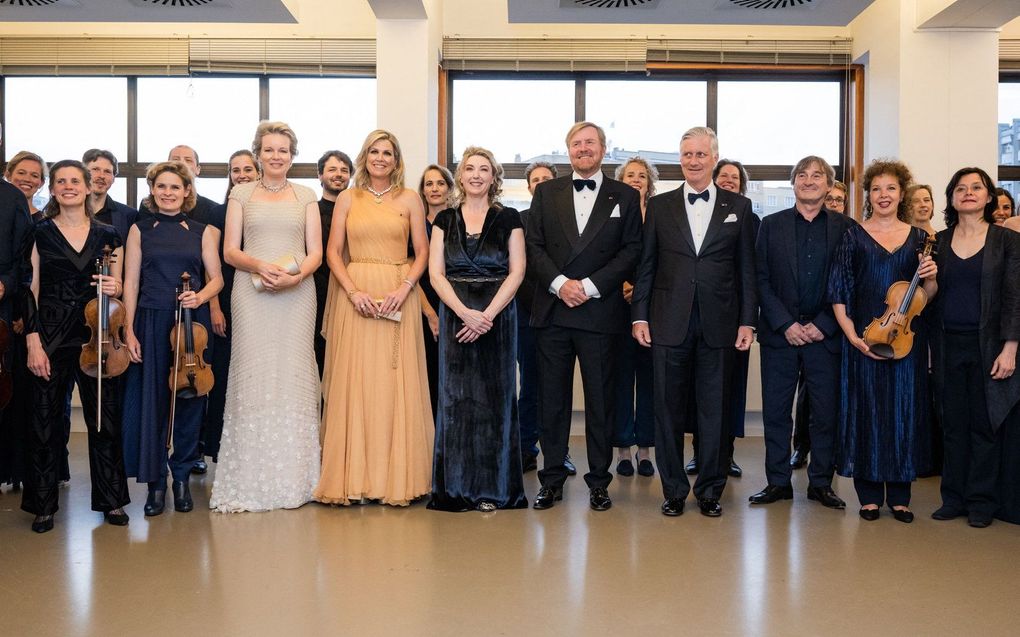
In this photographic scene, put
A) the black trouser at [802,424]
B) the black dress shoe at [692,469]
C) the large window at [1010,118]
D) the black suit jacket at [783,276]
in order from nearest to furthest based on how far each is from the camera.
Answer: the black suit jacket at [783,276] → the black dress shoe at [692,469] → the black trouser at [802,424] → the large window at [1010,118]

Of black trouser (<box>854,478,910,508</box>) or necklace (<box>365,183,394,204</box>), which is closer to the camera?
black trouser (<box>854,478,910,508</box>)

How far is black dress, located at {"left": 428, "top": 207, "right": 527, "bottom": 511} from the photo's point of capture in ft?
14.3

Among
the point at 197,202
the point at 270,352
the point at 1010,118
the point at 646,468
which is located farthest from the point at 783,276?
the point at 1010,118

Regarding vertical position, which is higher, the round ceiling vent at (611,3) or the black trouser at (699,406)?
the round ceiling vent at (611,3)

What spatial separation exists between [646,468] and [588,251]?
1599 millimetres

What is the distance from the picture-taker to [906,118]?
724 cm

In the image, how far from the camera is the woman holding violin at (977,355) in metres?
4.20

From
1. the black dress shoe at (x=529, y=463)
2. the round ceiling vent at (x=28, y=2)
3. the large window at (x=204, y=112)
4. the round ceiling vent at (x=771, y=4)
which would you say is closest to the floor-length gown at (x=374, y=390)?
the black dress shoe at (x=529, y=463)

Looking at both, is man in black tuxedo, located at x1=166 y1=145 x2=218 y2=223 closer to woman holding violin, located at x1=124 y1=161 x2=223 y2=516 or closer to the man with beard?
woman holding violin, located at x1=124 y1=161 x2=223 y2=516

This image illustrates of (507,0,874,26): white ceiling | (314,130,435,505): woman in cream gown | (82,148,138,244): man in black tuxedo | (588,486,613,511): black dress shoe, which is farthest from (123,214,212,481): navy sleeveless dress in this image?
(507,0,874,26): white ceiling

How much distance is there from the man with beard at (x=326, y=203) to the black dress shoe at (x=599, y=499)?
159 cm

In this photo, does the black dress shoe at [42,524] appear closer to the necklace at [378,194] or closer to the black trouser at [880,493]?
the necklace at [378,194]

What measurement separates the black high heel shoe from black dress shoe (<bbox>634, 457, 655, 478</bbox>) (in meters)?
2.57

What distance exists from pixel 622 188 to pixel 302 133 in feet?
16.4
